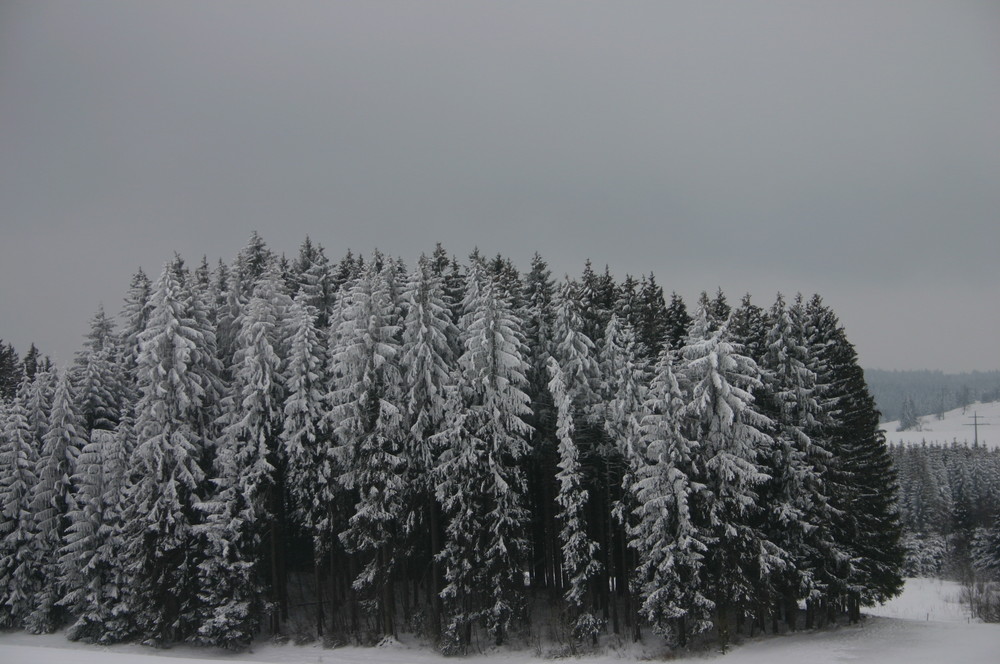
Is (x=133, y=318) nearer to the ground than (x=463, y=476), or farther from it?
farther from it

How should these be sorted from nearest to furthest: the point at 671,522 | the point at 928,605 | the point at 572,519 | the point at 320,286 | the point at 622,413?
the point at 671,522
the point at 572,519
the point at 622,413
the point at 320,286
the point at 928,605

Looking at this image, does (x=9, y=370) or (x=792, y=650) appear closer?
(x=792, y=650)

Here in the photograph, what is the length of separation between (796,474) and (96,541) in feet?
122

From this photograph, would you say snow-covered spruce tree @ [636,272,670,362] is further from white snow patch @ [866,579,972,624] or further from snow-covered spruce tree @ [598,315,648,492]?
white snow patch @ [866,579,972,624]

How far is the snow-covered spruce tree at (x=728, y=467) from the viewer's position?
3219 cm

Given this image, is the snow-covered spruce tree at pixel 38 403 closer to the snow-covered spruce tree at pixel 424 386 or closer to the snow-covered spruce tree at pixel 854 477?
the snow-covered spruce tree at pixel 424 386

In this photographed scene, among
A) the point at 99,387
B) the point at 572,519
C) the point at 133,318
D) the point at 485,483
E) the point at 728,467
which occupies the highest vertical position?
the point at 133,318

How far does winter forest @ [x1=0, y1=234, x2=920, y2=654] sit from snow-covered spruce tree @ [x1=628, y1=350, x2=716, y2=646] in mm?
119

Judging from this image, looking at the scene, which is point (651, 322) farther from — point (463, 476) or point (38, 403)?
point (38, 403)

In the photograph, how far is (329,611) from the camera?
39.4 m

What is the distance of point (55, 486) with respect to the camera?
130 ft

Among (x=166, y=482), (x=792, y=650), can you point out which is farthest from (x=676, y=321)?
(x=166, y=482)

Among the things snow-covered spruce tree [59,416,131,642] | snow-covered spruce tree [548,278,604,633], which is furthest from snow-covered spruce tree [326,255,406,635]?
snow-covered spruce tree [59,416,131,642]

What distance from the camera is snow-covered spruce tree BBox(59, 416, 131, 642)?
3584cm
